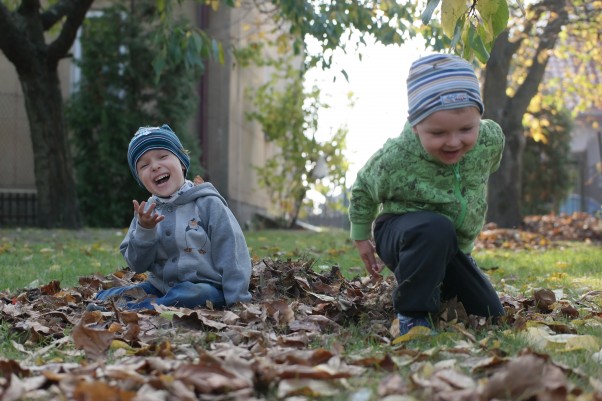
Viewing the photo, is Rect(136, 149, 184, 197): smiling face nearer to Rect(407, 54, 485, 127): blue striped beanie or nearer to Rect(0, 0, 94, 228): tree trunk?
Rect(407, 54, 485, 127): blue striped beanie

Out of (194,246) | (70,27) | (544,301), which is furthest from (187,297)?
(70,27)

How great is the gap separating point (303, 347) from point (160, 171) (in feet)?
4.92

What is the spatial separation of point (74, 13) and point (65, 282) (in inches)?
280

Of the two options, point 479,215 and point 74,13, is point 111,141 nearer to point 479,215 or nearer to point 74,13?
point 74,13

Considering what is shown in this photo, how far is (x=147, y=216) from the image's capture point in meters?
4.05

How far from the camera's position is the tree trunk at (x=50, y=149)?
1211 cm

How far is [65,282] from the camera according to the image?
5488mm

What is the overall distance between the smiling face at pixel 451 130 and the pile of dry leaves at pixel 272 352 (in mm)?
710

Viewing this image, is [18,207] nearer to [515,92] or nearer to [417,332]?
[515,92]

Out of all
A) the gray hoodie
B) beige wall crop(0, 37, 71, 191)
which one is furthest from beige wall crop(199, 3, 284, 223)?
the gray hoodie

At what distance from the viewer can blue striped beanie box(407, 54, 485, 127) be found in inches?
133

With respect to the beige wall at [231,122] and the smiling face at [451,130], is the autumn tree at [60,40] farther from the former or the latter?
the smiling face at [451,130]

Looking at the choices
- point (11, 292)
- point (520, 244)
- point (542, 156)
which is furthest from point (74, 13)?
point (542, 156)

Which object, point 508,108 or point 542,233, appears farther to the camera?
point 508,108
